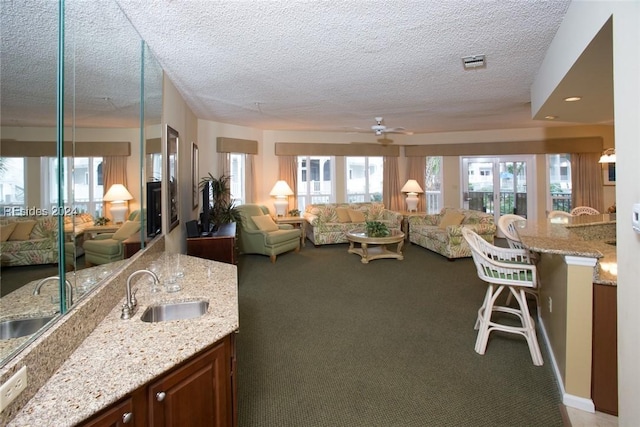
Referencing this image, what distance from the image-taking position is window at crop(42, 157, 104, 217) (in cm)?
132

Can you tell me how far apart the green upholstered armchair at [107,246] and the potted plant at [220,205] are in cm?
336

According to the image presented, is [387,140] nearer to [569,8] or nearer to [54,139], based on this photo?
[569,8]

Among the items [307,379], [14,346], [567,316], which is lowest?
[307,379]

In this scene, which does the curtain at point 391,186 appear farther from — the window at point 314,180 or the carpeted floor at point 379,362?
the carpeted floor at point 379,362

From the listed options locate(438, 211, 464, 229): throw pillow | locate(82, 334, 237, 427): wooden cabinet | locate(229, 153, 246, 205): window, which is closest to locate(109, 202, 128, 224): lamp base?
locate(82, 334, 237, 427): wooden cabinet

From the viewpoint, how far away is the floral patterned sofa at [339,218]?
271 inches

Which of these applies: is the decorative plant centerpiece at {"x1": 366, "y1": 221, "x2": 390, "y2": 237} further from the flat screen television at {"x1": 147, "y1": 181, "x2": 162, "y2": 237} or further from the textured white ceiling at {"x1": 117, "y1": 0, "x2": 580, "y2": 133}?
the flat screen television at {"x1": 147, "y1": 181, "x2": 162, "y2": 237}

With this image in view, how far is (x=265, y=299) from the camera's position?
3.97 m


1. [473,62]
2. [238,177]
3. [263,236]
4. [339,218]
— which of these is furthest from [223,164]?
[473,62]

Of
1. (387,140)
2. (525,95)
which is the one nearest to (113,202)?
(525,95)

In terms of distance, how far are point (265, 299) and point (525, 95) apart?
4.25 metres

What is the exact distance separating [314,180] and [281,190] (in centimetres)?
112

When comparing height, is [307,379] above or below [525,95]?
below

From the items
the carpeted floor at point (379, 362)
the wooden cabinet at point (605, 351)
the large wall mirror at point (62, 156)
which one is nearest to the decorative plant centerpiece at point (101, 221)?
the large wall mirror at point (62, 156)
